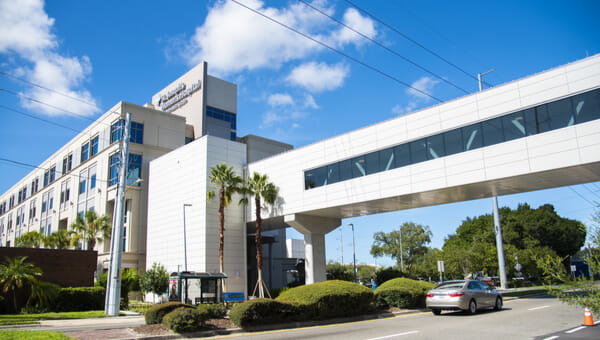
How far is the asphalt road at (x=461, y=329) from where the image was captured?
11844 mm

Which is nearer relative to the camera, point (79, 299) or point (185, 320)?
point (185, 320)

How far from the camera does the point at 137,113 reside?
47438 mm

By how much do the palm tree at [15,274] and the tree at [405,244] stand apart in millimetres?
69122

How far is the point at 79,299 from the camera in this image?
25438mm

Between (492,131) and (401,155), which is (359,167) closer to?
(401,155)

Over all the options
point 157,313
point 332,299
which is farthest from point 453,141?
point 157,313

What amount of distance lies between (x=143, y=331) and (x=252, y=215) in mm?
22013

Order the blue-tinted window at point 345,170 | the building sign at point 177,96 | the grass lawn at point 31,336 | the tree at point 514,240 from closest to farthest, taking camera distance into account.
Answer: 1. the grass lawn at point 31,336
2. the blue-tinted window at point 345,170
3. the tree at point 514,240
4. the building sign at point 177,96

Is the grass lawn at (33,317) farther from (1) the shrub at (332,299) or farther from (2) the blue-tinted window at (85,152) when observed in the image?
(2) the blue-tinted window at (85,152)

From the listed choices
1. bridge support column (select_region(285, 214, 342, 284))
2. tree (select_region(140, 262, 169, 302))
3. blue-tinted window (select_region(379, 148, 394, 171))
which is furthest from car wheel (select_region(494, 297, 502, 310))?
tree (select_region(140, 262, 169, 302))

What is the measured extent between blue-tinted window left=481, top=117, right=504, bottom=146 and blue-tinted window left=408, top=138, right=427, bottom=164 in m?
3.44

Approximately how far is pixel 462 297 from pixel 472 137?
9882 mm

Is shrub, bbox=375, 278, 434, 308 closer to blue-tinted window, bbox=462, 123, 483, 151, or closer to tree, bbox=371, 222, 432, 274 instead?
blue-tinted window, bbox=462, 123, 483, 151

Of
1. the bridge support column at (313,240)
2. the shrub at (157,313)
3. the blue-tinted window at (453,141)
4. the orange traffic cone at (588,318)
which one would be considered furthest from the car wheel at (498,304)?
the bridge support column at (313,240)
